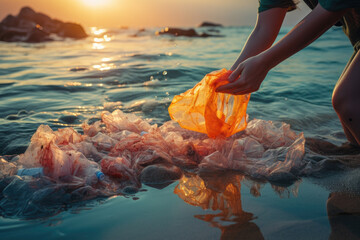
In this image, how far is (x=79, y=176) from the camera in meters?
2.14

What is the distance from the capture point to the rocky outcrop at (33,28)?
1820cm

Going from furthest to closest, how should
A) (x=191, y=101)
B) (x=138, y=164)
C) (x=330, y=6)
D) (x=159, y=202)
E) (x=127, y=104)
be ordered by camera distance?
(x=127, y=104) < (x=191, y=101) < (x=138, y=164) < (x=159, y=202) < (x=330, y=6)

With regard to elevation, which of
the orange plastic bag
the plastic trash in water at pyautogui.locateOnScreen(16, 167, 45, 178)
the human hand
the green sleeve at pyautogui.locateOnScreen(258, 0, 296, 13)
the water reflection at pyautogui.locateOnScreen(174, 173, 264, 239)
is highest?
A: the green sleeve at pyautogui.locateOnScreen(258, 0, 296, 13)

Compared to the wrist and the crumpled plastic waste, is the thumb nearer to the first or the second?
the wrist

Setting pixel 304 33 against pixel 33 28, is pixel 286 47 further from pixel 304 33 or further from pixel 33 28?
pixel 33 28

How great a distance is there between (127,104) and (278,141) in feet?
7.67

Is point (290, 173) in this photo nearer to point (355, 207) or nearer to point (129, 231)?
point (355, 207)

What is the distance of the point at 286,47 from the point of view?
5.98ft

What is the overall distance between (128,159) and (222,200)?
2.93ft

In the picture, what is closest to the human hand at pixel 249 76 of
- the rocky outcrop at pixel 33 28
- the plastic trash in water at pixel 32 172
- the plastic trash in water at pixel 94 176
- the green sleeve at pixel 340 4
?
the green sleeve at pixel 340 4

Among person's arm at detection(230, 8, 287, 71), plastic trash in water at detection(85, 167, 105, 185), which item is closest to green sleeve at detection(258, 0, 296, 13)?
person's arm at detection(230, 8, 287, 71)

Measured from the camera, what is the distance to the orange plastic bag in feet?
7.98

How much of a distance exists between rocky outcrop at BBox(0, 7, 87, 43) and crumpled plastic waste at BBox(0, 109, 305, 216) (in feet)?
57.1

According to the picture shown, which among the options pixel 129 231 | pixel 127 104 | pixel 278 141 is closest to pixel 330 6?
pixel 278 141
